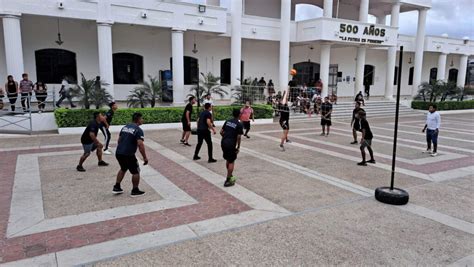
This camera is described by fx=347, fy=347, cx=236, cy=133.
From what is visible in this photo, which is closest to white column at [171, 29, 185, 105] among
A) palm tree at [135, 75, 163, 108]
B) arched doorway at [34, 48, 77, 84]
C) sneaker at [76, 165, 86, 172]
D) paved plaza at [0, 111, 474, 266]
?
palm tree at [135, 75, 163, 108]

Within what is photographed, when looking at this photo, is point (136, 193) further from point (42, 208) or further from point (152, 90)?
point (152, 90)

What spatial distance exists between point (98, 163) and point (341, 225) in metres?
6.34

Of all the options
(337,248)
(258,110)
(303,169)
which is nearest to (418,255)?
(337,248)

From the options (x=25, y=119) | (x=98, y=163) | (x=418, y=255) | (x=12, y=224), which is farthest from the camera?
(x=25, y=119)

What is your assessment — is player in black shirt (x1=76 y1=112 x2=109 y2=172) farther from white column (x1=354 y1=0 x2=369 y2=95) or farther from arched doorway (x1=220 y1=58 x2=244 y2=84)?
white column (x1=354 y1=0 x2=369 y2=95)

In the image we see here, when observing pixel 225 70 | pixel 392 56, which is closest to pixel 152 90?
pixel 225 70

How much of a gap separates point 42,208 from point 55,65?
14.6 m

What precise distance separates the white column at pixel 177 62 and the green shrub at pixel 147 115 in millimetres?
2466

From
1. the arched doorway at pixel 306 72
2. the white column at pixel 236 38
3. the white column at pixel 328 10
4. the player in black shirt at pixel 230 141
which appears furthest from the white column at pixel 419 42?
the player in black shirt at pixel 230 141

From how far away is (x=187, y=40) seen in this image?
21469 millimetres

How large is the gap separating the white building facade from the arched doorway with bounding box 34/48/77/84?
5cm

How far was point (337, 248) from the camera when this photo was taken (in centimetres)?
Answer: 477

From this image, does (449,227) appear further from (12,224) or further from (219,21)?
(219,21)

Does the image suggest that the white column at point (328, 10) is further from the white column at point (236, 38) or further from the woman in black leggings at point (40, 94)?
the woman in black leggings at point (40, 94)
